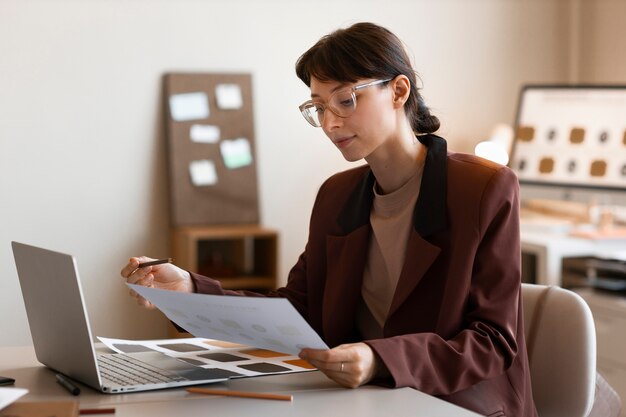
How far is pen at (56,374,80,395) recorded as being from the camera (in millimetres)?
1443

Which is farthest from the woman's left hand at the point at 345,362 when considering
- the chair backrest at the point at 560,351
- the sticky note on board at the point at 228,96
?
the sticky note on board at the point at 228,96

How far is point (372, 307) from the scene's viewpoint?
73.5 inches

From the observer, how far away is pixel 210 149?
4086 mm

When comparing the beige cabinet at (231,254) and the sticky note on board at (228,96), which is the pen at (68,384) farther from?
the sticky note on board at (228,96)

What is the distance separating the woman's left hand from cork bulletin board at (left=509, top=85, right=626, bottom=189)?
2704mm

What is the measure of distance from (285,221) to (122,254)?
30.1 inches

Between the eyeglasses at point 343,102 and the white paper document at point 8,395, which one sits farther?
the eyeglasses at point 343,102

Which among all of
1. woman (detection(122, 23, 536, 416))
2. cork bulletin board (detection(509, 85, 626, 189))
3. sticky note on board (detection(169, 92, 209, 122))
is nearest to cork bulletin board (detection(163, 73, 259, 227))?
sticky note on board (detection(169, 92, 209, 122))

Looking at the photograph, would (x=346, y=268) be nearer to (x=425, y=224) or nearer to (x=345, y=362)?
(x=425, y=224)

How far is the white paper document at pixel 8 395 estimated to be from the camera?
130 cm

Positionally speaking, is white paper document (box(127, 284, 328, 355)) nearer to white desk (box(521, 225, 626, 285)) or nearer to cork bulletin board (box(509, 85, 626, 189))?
white desk (box(521, 225, 626, 285))

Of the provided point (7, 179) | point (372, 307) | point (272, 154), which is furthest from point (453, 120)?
point (372, 307)

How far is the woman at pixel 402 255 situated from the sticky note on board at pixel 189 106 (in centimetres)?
A: 211

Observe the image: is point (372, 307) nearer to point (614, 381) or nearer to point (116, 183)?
point (614, 381)
